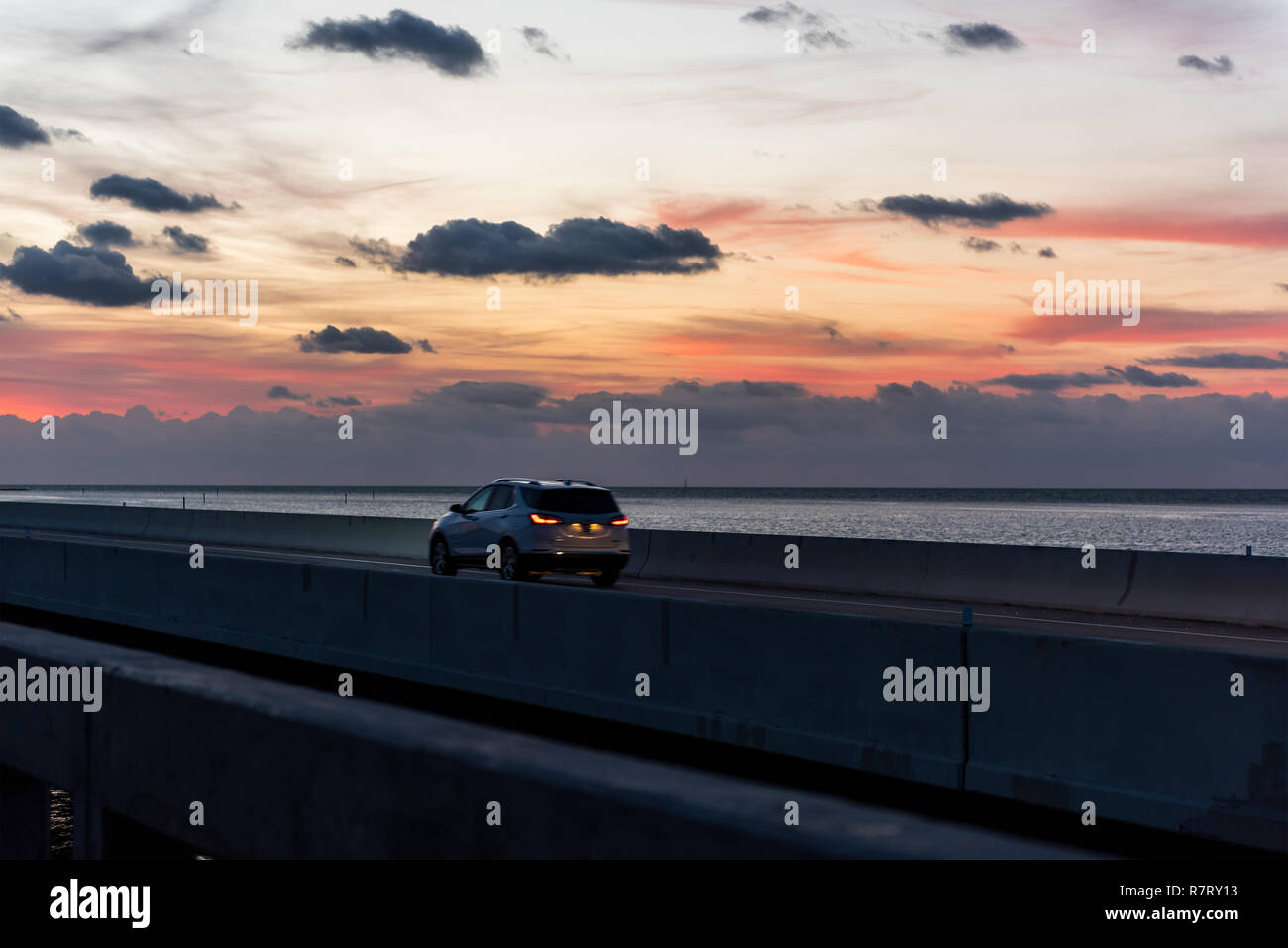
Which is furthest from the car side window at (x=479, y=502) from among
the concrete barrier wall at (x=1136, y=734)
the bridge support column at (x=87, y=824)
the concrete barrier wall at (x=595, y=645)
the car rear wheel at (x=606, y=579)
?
the bridge support column at (x=87, y=824)

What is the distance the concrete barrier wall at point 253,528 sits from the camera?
38.0m

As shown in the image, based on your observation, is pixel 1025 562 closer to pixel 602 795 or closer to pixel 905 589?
pixel 905 589

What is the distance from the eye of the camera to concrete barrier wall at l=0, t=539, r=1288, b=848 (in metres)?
8.09

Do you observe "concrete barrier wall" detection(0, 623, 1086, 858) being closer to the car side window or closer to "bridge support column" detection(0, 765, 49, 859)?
"bridge support column" detection(0, 765, 49, 859)

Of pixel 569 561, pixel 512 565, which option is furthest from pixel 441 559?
pixel 569 561

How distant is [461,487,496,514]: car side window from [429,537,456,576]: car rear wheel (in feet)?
4.38

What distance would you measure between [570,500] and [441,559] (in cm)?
419

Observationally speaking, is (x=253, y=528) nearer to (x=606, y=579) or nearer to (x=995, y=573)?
(x=606, y=579)

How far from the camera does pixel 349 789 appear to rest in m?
3.77

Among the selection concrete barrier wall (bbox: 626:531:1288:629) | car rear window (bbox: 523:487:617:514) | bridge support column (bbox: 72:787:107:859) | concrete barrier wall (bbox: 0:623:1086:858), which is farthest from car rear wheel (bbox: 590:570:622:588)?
bridge support column (bbox: 72:787:107:859)

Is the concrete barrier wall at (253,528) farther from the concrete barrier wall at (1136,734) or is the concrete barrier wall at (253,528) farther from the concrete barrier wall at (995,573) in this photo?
the concrete barrier wall at (1136,734)

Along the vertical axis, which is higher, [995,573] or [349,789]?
[349,789]
